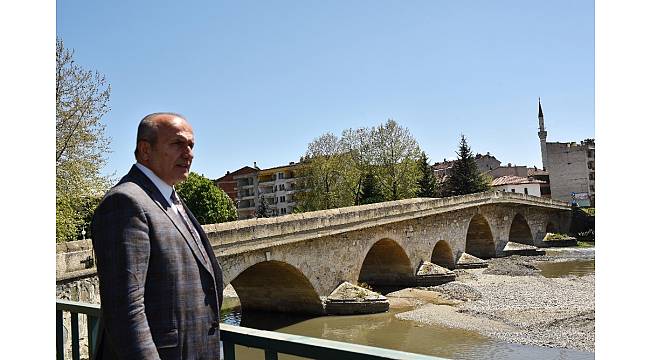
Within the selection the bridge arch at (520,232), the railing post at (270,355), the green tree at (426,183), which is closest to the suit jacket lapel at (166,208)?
the railing post at (270,355)

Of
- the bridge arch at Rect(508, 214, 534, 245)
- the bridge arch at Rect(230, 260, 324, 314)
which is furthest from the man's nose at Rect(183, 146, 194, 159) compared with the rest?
the bridge arch at Rect(508, 214, 534, 245)

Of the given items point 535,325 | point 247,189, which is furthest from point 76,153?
point 247,189

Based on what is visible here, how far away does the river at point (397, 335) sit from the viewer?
37.9ft

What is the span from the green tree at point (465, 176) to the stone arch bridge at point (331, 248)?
10806mm

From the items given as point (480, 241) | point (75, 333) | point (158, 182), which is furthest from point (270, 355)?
point (480, 241)

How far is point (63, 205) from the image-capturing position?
1384 cm

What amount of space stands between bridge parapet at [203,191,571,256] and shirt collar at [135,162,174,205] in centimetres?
1001

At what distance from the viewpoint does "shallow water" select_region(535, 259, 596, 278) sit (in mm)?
23438

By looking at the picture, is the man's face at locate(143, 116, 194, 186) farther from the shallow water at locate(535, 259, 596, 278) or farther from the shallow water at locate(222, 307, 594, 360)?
the shallow water at locate(535, 259, 596, 278)

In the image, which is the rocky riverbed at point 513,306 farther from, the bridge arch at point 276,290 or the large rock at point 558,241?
the large rock at point 558,241
